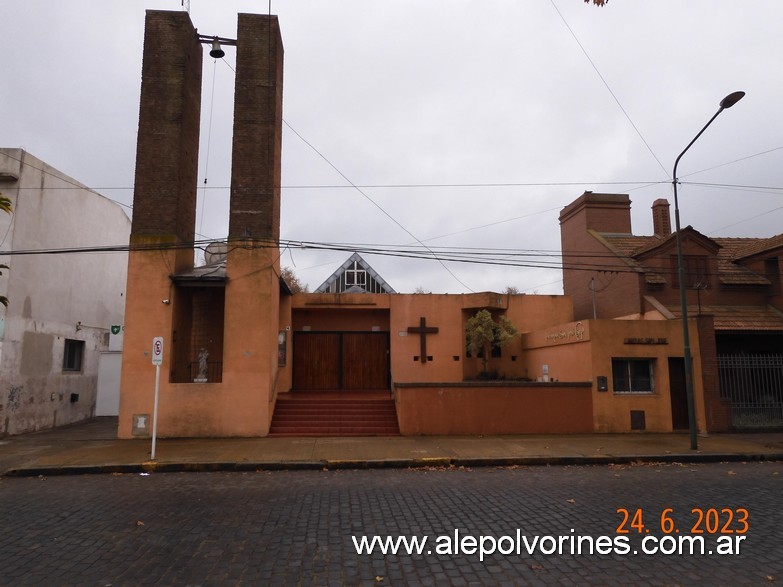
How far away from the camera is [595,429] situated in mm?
15336

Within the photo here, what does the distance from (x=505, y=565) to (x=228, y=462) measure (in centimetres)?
742

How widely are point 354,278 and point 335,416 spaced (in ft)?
52.9

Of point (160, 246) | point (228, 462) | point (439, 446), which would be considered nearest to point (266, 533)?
point (228, 462)

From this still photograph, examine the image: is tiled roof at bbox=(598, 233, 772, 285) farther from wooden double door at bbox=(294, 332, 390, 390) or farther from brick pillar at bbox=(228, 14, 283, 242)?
brick pillar at bbox=(228, 14, 283, 242)

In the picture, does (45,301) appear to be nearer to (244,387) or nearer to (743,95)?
(244,387)

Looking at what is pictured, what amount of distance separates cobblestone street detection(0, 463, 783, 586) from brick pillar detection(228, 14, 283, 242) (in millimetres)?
7960

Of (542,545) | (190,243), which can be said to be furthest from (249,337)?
(542,545)

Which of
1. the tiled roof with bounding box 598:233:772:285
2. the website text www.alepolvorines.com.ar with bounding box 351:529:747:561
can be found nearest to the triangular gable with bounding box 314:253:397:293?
the tiled roof with bounding box 598:233:772:285

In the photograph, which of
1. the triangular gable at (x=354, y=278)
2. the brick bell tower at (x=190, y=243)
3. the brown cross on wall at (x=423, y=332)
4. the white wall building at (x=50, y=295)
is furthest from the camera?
the triangular gable at (x=354, y=278)

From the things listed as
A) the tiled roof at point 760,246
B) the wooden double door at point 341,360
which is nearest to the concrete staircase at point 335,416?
the wooden double door at point 341,360

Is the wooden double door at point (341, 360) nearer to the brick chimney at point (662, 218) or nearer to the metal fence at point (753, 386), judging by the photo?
the metal fence at point (753, 386)

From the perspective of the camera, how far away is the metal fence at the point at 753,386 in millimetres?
16312

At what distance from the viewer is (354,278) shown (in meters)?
31.2

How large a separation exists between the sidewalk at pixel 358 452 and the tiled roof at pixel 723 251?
6.87m
